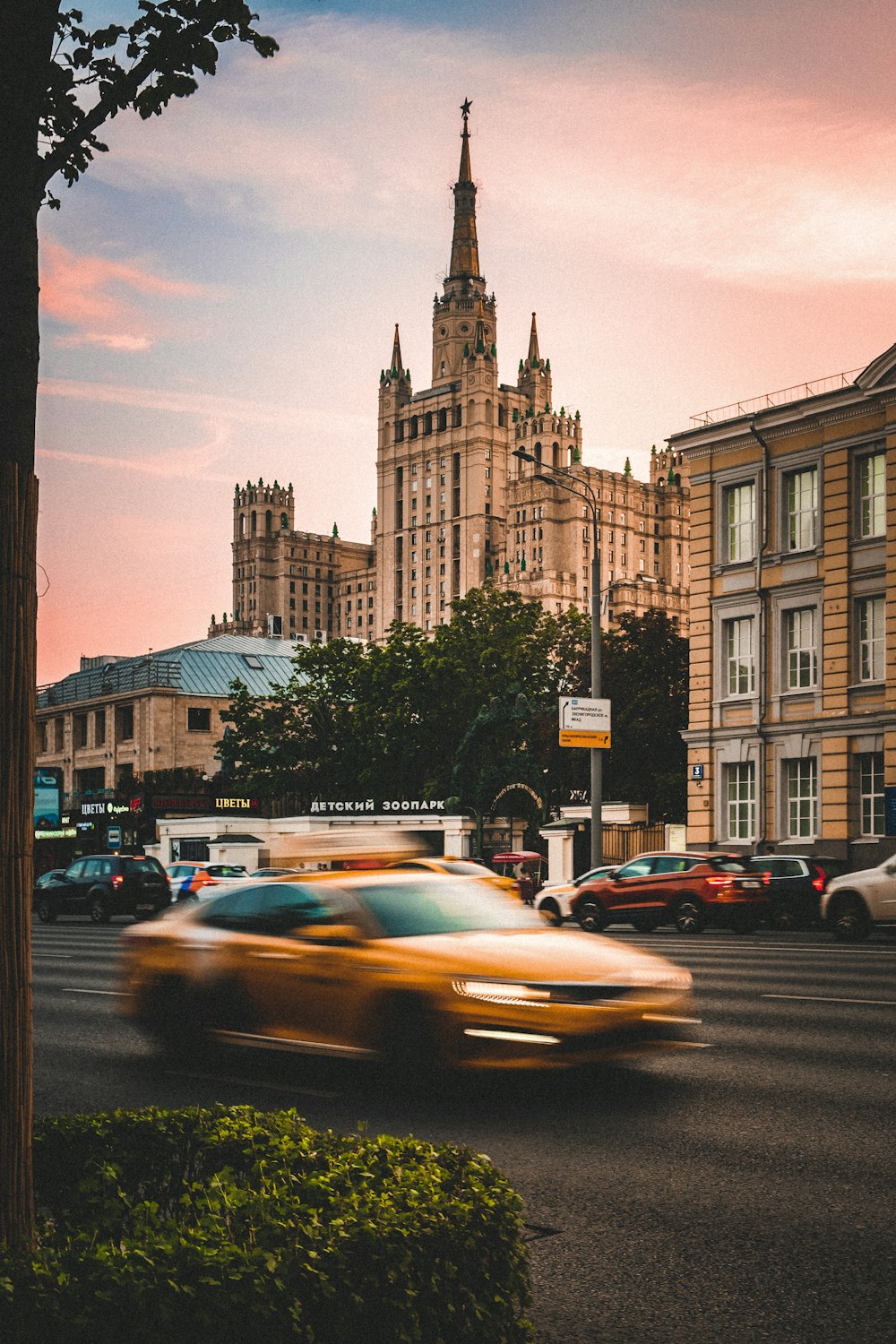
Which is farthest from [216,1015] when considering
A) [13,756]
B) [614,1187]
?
[13,756]

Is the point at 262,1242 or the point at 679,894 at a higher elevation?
the point at 262,1242

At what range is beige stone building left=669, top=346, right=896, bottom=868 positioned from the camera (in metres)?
36.0

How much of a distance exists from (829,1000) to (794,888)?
1542cm

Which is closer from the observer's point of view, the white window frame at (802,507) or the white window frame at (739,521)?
the white window frame at (802,507)

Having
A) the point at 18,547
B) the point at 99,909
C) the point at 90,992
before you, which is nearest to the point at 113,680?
the point at 99,909

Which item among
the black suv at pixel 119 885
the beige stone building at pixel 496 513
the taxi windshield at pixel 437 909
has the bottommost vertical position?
the black suv at pixel 119 885

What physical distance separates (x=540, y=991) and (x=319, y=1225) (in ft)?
18.5

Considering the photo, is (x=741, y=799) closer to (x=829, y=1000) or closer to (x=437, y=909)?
(x=829, y=1000)

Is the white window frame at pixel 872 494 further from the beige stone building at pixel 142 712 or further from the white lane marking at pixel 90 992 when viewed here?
the beige stone building at pixel 142 712

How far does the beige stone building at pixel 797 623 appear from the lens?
3597 centimetres

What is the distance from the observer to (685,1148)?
7.71m

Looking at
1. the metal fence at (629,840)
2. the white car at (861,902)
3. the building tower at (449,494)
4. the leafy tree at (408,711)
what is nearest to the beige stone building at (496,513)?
the building tower at (449,494)

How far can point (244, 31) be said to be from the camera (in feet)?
15.3

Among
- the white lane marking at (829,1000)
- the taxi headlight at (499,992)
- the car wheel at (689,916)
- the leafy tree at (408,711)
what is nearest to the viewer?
the taxi headlight at (499,992)
